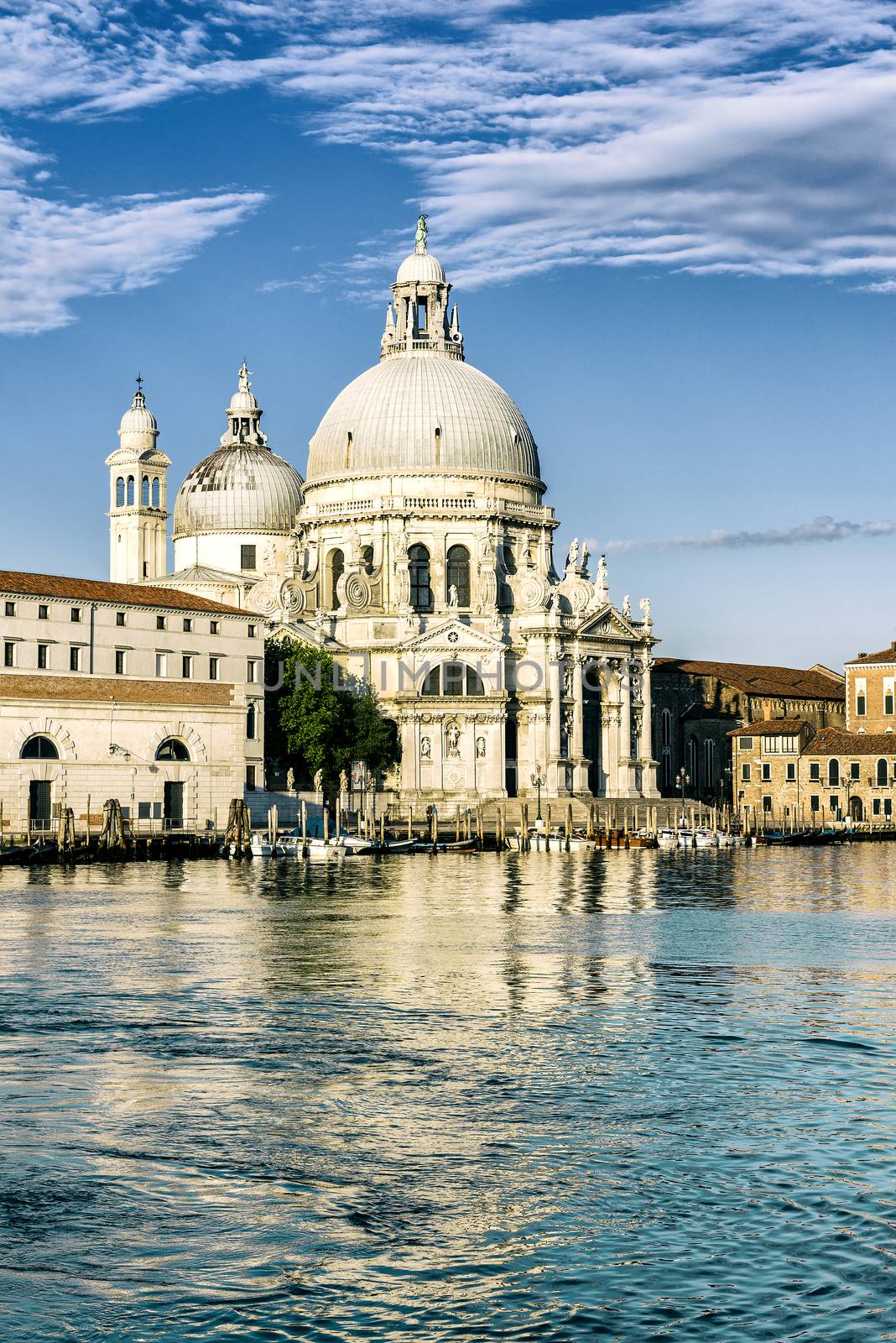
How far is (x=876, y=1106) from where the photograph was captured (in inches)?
696

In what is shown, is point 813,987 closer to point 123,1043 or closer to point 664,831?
point 123,1043

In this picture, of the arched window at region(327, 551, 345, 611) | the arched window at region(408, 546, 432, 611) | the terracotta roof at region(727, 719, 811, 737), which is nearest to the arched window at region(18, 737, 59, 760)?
the arched window at region(408, 546, 432, 611)

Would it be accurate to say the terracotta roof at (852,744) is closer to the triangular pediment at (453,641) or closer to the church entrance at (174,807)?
the triangular pediment at (453,641)

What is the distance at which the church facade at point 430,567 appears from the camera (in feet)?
275

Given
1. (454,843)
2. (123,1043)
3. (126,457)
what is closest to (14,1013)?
(123,1043)

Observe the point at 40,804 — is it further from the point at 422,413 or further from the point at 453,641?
the point at 422,413

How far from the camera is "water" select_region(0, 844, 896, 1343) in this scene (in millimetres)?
11984

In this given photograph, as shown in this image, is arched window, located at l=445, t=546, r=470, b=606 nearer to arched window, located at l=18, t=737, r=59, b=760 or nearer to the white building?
the white building

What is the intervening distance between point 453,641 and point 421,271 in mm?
20889

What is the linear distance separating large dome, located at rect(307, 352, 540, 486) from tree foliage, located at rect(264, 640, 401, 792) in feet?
42.4

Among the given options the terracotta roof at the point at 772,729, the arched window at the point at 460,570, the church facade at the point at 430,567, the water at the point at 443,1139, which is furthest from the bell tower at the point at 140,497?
the water at the point at 443,1139

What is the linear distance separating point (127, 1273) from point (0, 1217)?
1678mm

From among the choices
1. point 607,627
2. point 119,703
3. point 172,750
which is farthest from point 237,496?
point 119,703

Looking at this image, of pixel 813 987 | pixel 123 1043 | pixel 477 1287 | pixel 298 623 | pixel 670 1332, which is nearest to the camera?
pixel 670 1332
